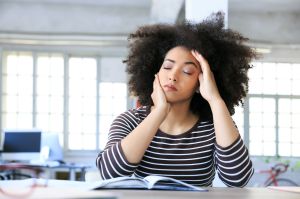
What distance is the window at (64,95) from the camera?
11.6 meters

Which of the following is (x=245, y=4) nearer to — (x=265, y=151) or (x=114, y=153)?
(x=265, y=151)

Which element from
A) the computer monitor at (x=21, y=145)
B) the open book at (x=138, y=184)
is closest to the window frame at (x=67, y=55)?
the computer monitor at (x=21, y=145)

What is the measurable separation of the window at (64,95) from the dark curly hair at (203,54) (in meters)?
9.22

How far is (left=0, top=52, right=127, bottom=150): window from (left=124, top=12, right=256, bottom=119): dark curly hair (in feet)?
30.2

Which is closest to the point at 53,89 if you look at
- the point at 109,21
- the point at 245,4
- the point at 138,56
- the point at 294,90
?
the point at 109,21

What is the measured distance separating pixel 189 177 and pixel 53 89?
984cm

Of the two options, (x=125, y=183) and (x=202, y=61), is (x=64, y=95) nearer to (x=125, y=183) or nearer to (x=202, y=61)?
(x=202, y=61)

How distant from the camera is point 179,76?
85.9 inches

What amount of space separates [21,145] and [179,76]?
6.97 metres

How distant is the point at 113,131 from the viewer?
2197mm

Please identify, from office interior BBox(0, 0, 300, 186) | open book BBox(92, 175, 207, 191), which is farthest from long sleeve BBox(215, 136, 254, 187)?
office interior BBox(0, 0, 300, 186)

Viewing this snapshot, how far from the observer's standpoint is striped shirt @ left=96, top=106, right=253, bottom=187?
207 centimetres

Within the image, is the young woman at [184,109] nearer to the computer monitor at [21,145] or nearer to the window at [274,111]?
the computer monitor at [21,145]

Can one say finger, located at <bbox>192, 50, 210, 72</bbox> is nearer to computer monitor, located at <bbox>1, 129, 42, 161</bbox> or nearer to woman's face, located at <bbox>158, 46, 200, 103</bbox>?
woman's face, located at <bbox>158, 46, 200, 103</bbox>
